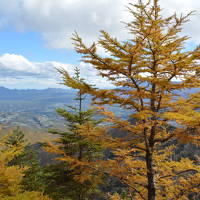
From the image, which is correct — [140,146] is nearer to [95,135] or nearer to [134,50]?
[95,135]

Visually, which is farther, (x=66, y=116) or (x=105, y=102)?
(x=66, y=116)

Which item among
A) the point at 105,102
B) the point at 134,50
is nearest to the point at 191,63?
the point at 134,50

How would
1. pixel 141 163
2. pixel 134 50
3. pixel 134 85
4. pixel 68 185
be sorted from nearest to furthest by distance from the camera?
pixel 134 50 → pixel 134 85 → pixel 141 163 → pixel 68 185

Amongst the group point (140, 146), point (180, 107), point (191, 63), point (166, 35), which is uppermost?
point (166, 35)

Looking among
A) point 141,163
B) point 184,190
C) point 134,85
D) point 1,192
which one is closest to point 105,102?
point 134,85

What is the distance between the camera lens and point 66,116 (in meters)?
17.6

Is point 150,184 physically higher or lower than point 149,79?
lower

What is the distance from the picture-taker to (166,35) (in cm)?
757

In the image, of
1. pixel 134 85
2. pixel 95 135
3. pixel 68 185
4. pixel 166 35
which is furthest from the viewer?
pixel 68 185

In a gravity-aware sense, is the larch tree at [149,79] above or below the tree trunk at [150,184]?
above

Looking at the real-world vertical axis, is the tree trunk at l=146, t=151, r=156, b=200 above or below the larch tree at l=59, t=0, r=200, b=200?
below

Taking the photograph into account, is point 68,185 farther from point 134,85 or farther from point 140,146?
point 134,85

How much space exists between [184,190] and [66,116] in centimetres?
1139

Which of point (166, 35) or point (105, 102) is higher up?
point (166, 35)
